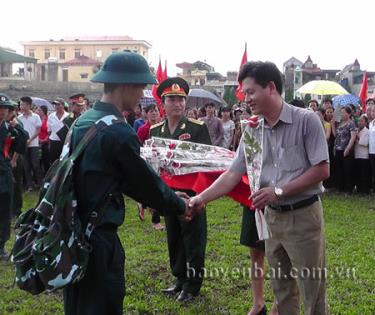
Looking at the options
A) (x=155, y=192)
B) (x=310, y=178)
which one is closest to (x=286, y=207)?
(x=310, y=178)

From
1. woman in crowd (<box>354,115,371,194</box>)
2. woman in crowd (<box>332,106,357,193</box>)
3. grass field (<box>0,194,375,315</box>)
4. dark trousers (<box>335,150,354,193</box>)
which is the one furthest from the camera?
dark trousers (<box>335,150,354,193</box>)

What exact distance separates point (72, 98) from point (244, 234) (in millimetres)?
7153

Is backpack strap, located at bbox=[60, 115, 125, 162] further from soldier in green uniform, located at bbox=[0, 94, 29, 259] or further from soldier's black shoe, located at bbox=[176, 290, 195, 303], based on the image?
soldier in green uniform, located at bbox=[0, 94, 29, 259]

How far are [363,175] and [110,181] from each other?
28.8ft

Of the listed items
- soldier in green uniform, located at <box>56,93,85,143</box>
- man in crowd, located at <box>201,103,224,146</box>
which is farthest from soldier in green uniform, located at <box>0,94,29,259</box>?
man in crowd, located at <box>201,103,224,146</box>

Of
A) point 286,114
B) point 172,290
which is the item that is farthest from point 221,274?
point 286,114

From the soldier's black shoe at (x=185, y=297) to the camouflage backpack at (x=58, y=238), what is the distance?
2338 mm

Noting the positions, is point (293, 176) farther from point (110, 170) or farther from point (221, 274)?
point (221, 274)

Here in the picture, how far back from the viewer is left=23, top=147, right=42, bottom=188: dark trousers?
1121 centimetres

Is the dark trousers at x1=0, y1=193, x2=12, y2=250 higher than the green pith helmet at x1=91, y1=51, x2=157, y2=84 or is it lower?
lower

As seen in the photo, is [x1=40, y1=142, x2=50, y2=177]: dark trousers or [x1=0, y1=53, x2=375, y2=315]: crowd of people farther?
[x1=40, y1=142, x2=50, y2=177]: dark trousers

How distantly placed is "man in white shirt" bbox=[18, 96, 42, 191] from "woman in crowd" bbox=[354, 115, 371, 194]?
6.61 metres

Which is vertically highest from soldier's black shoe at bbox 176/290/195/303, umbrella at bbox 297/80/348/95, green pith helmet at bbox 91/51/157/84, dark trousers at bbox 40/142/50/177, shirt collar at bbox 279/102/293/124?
Result: umbrella at bbox 297/80/348/95

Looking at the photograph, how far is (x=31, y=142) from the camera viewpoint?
11055 millimetres
